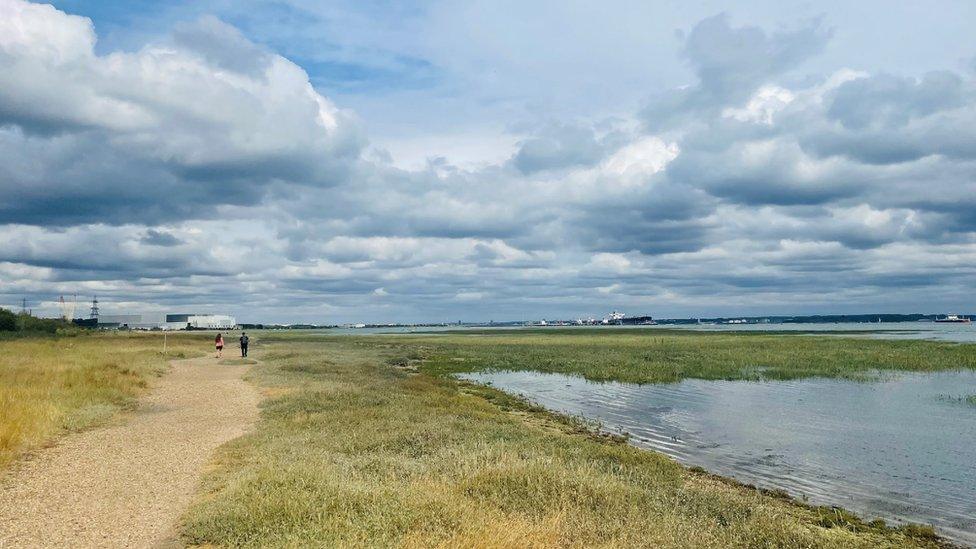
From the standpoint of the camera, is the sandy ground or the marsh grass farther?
the marsh grass

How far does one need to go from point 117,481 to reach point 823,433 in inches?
982

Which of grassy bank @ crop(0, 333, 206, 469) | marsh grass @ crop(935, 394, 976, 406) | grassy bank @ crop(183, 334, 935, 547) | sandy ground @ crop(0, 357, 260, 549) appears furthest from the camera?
marsh grass @ crop(935, 394, 976, 406)

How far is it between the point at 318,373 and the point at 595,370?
2244 cm

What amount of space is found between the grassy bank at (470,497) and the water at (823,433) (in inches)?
109

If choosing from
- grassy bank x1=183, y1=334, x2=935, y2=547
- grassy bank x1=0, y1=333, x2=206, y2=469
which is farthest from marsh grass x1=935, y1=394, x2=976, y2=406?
grassy bank x1=0, y1=333, x2=206, y2=469

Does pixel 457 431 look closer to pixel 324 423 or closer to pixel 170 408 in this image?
pixel 324 423

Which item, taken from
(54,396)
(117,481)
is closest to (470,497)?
(117,481)

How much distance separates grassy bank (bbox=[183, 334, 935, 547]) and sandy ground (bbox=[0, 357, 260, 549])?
0.76 metres

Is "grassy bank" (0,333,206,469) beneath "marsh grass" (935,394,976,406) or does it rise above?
above

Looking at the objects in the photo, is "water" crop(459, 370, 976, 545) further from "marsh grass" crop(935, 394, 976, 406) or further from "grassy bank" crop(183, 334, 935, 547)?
"grassy bank" crop(183, 334, 935, 547)

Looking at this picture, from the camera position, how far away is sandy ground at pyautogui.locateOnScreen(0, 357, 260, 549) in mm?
10367

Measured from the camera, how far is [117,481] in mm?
13664

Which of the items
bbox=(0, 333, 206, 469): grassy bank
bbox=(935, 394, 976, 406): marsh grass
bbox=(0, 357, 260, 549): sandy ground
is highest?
bbox=(0, 333, 206, 469): grassy bank

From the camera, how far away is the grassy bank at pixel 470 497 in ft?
32.6
